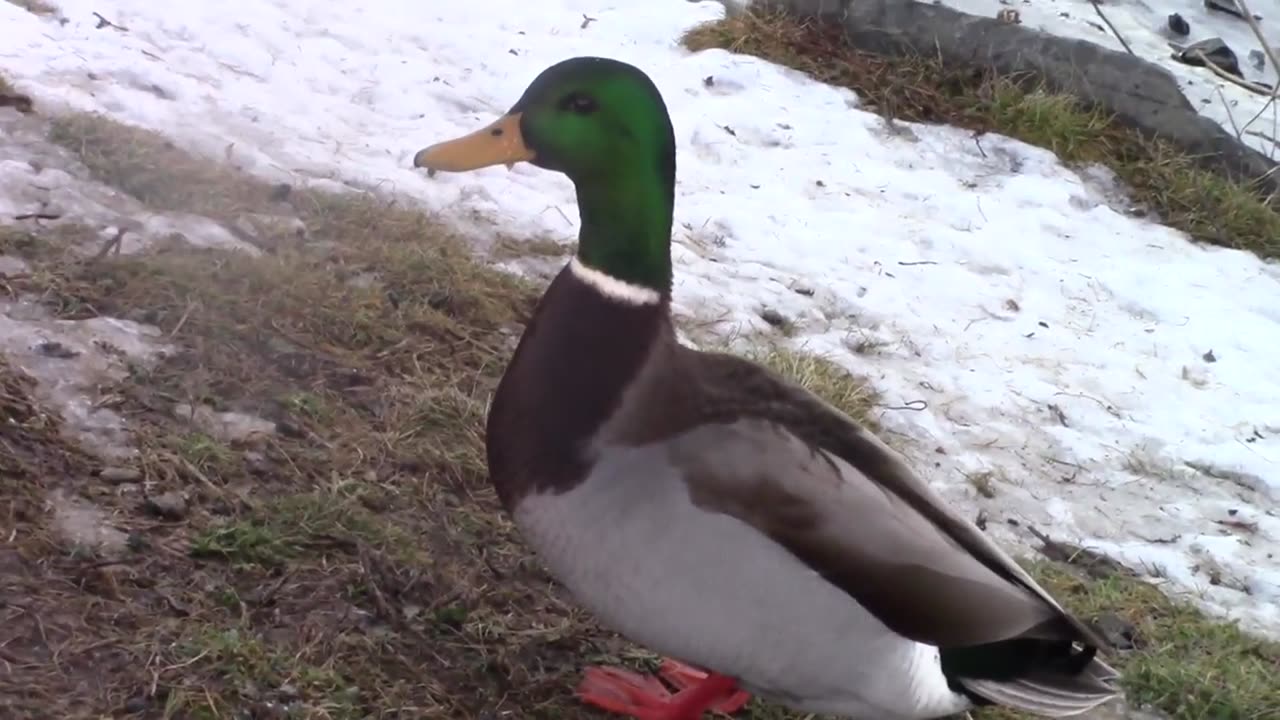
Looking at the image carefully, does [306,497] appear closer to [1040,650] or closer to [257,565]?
[257,565]

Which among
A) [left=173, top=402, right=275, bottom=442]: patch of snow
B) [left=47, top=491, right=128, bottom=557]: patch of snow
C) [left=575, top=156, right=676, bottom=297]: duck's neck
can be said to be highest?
[left=575, top=156, right=676, bottom=297]: duck's neck

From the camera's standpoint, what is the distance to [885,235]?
5.18 meters

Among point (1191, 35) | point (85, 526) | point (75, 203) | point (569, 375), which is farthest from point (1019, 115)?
point (85, 526)

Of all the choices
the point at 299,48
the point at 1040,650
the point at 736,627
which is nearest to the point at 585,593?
the point at 736,627

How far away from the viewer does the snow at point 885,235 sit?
3.92m

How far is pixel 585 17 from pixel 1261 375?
134 inches

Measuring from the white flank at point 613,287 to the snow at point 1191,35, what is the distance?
4.85 m

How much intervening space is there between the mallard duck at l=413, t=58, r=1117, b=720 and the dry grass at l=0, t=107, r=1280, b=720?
42cm

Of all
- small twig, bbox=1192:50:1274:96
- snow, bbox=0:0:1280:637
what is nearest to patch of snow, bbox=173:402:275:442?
snow, bbox=0:0:1280:637

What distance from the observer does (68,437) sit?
104 inches

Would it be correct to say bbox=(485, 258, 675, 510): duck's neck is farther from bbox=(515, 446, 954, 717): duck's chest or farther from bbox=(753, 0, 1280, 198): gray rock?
bbox=(753, 0, 1280, 198): gray rock

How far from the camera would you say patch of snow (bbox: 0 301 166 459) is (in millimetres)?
2697

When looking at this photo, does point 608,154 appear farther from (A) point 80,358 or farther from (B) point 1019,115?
(B) point 1019,115

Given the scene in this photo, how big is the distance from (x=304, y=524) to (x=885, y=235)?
3125mm
